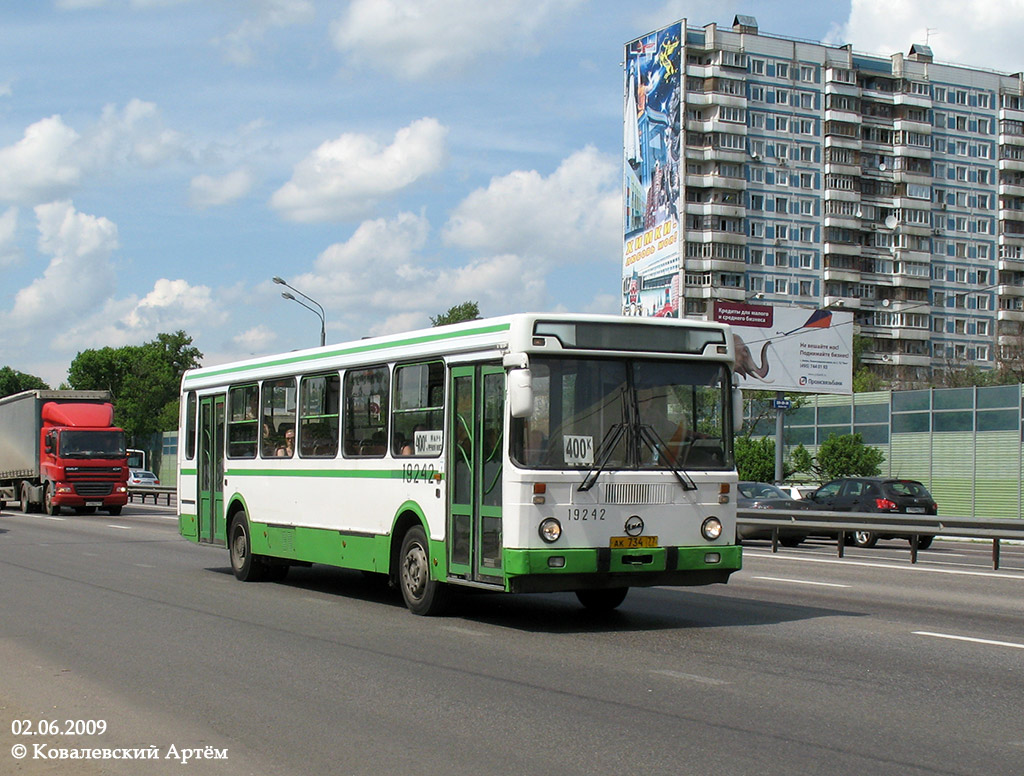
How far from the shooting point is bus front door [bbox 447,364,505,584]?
1153 cm

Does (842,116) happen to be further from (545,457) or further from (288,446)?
(545,457)

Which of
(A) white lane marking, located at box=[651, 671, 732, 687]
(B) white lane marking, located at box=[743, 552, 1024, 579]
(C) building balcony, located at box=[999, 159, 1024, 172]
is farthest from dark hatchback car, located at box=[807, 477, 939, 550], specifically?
(C) building balcony, located at box=[999, 159, 1024, 172]

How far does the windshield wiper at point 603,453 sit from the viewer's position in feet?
37.2

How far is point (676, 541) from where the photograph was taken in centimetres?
1179

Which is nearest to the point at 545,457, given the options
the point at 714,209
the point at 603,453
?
the point at 603,453

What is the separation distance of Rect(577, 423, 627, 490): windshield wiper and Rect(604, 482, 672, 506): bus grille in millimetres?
174

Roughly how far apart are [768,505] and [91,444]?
2263 cm

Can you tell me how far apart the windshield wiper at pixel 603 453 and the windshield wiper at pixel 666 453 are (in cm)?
24

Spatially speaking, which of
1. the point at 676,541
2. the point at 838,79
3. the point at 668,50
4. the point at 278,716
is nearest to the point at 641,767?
the point at 278,716

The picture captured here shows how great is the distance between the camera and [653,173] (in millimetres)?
104688

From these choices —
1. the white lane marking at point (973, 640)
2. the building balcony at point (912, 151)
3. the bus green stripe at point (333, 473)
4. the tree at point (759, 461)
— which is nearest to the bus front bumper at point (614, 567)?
the bus green stripe at point (333, 473)

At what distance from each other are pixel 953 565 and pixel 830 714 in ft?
50.5

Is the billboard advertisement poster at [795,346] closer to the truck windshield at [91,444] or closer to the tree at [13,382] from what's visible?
the truck windshield at [91,444]

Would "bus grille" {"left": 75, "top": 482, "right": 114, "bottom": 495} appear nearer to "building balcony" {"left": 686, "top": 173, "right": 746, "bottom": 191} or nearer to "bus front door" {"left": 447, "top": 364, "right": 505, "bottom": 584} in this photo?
"bus front door" {"left": 447, "top": 364, "right": 505, "bottom": 584}
